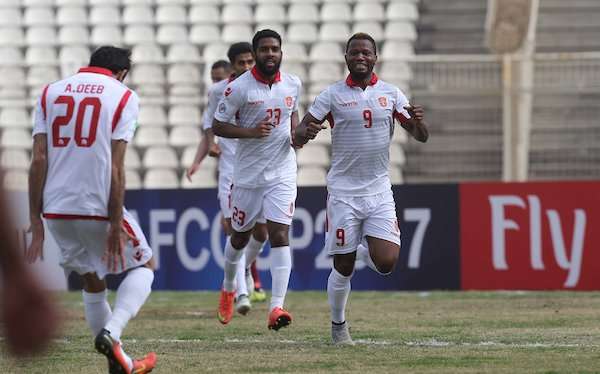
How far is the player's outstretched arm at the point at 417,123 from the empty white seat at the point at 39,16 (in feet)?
47.5

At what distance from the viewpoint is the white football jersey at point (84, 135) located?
20.0 feet

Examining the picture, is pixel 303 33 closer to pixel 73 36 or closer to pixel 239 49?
pixel 73 36

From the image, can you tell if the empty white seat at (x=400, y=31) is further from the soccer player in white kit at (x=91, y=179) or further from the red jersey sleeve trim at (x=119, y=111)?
the red jersey sleeve trim at (x=119, y=111)

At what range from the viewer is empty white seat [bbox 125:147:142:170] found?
60.4ft

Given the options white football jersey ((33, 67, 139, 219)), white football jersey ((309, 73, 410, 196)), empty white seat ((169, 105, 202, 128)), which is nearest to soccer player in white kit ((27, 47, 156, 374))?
white football jersey ((33, 67, 139, 219))

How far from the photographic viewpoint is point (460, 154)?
1817 cm

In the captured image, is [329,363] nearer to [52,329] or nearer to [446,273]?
[52,329]

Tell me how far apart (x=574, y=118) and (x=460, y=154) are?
170 cm

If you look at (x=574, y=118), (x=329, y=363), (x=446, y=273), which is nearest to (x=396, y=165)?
(x=574, y=118)

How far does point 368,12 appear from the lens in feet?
67.6

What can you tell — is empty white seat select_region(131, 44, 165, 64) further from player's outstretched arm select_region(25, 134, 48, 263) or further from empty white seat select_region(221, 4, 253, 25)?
player's outstretched arm select_region(25, 134, 48, 263)

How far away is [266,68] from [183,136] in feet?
32.5

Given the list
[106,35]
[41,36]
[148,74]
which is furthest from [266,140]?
[41,36]

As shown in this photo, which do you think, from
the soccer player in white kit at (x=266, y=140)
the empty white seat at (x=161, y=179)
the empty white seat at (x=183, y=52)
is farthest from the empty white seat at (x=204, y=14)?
the soccer player in white kit at (x=266, y=140)
